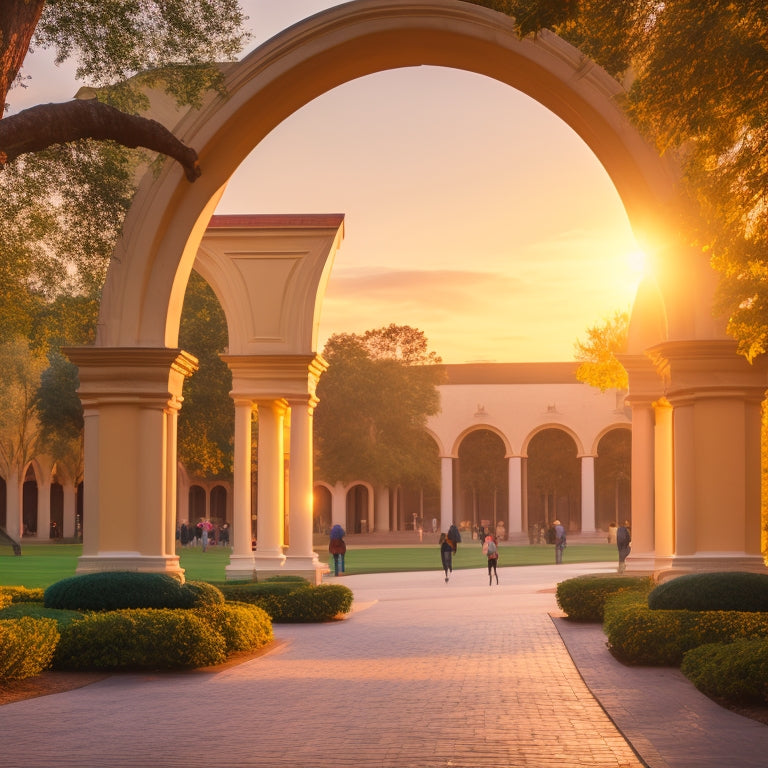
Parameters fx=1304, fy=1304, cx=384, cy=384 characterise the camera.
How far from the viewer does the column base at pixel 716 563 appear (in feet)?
49.8

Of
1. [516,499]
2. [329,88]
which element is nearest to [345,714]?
[329,88]

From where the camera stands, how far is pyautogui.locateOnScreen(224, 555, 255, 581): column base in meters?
24.9

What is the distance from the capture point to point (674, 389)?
15.6 m

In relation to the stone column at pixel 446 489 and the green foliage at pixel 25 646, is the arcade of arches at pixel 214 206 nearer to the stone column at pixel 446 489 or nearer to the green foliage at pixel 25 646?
the green foliage at pixel 25 646

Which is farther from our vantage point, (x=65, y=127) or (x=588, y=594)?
(x=588, y=594)

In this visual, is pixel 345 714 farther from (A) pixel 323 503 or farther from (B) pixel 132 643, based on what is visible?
(A) pixel 323 503

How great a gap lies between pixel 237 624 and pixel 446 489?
2479 inches

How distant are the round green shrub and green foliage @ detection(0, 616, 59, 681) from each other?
150 cm

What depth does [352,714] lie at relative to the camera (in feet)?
33.1

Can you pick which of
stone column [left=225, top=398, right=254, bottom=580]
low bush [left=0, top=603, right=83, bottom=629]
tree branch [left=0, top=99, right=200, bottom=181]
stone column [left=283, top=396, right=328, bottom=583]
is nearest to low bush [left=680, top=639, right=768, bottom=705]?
low bush [left=0, top=603, right=83, bottom=629]

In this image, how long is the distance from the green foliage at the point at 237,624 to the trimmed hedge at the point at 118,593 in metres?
0.24

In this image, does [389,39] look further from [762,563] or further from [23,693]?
[23,693]

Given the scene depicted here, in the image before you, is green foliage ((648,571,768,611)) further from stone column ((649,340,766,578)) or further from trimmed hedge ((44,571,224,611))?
trimmed hedge ((44,571,224,611))

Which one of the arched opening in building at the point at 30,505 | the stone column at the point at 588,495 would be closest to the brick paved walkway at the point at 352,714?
the stone column at the point at 588,495
